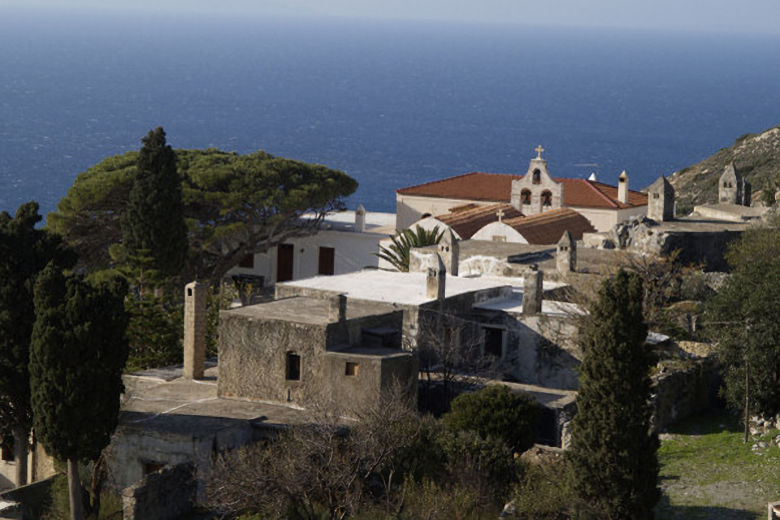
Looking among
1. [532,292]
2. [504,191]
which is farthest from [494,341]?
[504,191]

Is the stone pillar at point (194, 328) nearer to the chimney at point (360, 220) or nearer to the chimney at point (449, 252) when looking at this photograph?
the chimney at point (449, 252)

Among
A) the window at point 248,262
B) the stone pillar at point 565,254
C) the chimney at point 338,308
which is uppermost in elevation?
the window at point 248,262

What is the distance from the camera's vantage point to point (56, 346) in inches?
993

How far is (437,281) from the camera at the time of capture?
33.7 m

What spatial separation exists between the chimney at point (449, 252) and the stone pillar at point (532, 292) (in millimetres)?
5978

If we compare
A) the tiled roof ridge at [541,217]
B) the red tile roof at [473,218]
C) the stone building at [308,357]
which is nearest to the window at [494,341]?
the stone building at [308,357]

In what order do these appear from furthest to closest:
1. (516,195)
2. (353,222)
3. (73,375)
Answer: (353,222)
(516,195)
(73,375)

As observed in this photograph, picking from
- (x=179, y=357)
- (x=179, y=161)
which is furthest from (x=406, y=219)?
(x=179, y=357)

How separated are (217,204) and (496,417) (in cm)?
2723

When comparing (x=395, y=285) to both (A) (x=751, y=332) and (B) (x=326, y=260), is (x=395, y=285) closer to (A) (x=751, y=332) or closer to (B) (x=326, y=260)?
(A) (x=751, y=332)

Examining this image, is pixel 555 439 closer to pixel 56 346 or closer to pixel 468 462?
pixel 468 462

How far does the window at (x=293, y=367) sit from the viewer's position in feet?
95.1

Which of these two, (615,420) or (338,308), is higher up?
(338,308)

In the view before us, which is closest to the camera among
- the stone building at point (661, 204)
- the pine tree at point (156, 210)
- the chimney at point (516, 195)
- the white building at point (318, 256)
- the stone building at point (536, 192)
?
the pine tree at point (156, 210)
